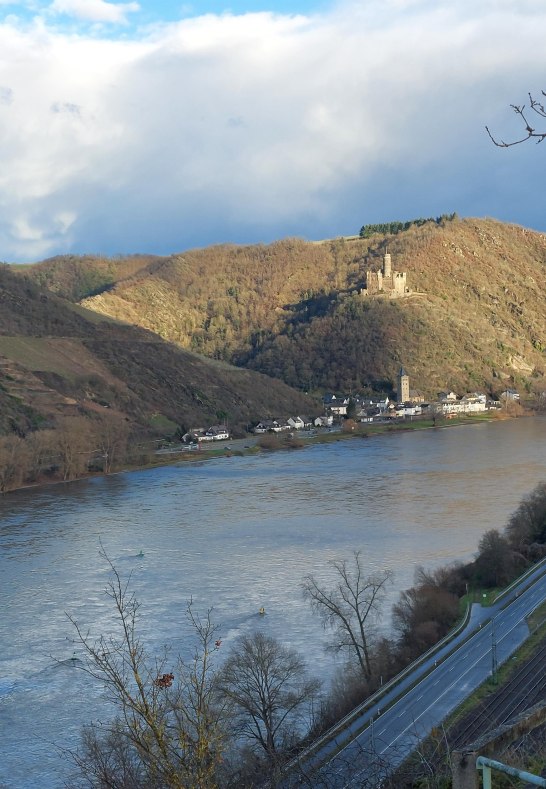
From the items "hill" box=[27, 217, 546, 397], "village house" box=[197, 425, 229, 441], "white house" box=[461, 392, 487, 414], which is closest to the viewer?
"village house" box=[197, 425, 229, 441]

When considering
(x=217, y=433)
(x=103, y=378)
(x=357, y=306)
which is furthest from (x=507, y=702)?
(x=357, y=306)

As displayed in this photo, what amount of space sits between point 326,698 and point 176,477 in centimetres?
2866

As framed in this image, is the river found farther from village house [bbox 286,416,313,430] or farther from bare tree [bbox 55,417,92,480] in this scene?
village house [bbox 286,416,313,430]

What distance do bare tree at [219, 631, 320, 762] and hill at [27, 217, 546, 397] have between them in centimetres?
6624

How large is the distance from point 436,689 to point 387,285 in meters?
84.7

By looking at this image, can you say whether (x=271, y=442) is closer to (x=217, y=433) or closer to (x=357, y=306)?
(x=217, y=433)

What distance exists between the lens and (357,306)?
9194 cm

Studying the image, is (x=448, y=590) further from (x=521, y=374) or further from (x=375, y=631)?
(x=521, y=374)

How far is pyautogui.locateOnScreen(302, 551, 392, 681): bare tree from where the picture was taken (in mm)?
16312

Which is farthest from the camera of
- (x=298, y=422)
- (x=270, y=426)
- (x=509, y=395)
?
(x=509, y=395)

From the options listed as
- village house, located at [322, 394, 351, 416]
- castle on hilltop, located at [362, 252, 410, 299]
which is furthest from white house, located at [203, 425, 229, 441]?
castle on hilltop, located at [362, 252, 410, 299]

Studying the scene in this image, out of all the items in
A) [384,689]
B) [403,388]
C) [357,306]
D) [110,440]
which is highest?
[357,306]

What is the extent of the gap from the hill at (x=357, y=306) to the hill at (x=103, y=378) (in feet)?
45.8

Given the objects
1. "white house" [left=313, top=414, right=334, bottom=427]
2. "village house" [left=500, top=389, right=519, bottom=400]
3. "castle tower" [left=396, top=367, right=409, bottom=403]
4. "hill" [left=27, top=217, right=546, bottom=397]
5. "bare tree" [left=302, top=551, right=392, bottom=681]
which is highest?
"hill" [left=27, top=217, right=546, bottom=397]
